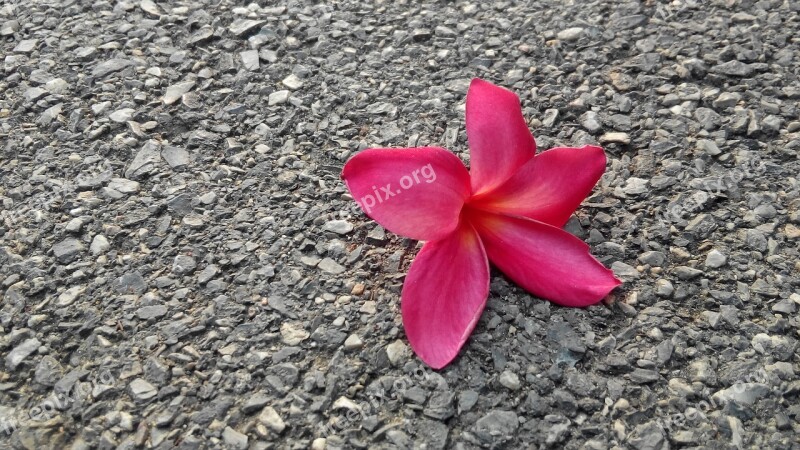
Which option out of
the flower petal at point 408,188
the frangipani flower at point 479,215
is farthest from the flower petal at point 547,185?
the flower petal at point 408,188

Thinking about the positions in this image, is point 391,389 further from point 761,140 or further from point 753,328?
point 761,140

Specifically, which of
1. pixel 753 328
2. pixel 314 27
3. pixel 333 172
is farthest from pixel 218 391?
pixel 314 27

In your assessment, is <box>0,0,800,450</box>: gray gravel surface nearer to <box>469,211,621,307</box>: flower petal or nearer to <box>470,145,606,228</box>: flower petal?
<box>469,211,621,307</box>: flower petal

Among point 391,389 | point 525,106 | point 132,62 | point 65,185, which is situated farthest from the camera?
point 132,62

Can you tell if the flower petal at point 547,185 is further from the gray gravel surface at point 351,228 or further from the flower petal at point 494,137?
the gray gravel surface at point 351,228

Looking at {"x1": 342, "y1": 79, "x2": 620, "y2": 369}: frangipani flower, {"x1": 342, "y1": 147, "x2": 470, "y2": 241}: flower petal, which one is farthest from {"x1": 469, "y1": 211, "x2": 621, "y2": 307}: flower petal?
{"x1": 342, "y1": 147, "x2": 470, "y2": 241}: flower petal

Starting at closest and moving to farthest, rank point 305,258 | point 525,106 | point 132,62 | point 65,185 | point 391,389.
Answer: point 391,389 < point 305,258 < point 65,185 < point 525,106 < point 132,62

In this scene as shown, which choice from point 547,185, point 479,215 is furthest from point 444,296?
point 547,185
